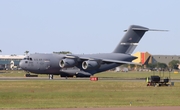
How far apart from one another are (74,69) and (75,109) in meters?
41.4

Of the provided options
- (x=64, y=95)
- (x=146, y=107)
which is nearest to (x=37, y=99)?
(x=64, y=95)

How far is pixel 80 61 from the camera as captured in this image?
70938 millimetres

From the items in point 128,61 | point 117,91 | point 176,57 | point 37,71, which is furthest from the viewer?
point 176,57

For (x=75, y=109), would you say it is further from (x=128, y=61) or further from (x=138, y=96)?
(x=128, y=61)

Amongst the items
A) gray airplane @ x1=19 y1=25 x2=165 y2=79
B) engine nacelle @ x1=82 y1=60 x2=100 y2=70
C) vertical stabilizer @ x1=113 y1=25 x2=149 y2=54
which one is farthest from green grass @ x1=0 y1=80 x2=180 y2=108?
vertical stabilizer @ x1=113 y1=25 x2=149 y2=54

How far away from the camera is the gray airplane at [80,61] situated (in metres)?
69.0

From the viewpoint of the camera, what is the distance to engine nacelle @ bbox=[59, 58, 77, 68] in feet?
227

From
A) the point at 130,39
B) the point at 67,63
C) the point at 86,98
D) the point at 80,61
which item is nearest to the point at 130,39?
the point at 130,39

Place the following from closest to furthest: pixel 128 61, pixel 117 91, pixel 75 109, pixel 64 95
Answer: pixel 75 109, pixel 64 95, pixel 117 91, pixel 128 61

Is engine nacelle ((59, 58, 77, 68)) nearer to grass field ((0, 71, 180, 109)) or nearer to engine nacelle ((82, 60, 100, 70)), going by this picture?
engine nacelle ((82, 60, 100, 70))

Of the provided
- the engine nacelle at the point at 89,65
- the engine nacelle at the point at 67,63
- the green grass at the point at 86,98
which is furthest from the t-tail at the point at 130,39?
the green grass at the point at 86,98

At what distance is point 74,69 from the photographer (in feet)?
231

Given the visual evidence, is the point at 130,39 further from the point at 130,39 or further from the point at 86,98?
the point at 86,98

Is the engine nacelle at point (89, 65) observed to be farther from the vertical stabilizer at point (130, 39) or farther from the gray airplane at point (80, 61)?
the vertical stabilizer at point (130, 39)
